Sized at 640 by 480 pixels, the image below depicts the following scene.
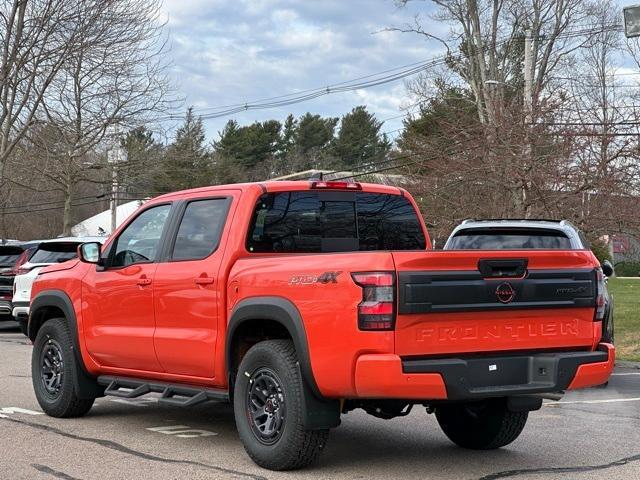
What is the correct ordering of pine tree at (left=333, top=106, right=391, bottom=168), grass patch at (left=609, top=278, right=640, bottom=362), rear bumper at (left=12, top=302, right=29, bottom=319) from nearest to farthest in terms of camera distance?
grass patch at (left=609, top=278, right=640, bottom=362), rear bumper at (left=12, top=302, right=29, bottom=319), pine tree at (left=333, top=106, right=391, bottom=168)

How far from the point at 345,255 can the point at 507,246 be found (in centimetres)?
542

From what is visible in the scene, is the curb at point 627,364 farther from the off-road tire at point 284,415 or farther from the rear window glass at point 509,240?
the off-road tire at point 284,415

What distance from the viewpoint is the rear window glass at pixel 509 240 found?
10.7 metres

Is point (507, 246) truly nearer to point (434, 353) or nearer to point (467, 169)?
point (434, 353)

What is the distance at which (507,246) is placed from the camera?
35.7 feet

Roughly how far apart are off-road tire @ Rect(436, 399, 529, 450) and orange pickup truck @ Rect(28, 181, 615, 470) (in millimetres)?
12

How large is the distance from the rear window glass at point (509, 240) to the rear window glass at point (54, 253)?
29.6 ft

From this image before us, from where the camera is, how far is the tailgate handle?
5.90 meters

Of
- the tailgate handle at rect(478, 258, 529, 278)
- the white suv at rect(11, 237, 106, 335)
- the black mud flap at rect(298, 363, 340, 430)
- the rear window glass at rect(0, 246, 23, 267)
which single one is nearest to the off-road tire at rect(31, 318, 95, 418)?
the black mud flap at rect(298, 363, 340, 430)

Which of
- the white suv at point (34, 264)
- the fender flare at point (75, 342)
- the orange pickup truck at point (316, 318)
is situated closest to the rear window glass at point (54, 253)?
the white suv at point (34, 264)

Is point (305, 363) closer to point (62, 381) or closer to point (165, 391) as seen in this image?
point (165, 391)

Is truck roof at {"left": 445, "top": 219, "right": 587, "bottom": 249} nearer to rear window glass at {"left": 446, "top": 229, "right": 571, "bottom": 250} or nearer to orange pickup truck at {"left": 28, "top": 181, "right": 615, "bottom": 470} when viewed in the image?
rear window glass at {"left": 446, "top": 229, "right": 571, "bottom": 250}

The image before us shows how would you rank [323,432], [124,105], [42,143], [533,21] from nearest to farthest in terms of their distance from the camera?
[323,432] < [124,105] < [42,143] < [533,21]

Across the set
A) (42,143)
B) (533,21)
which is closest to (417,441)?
(42,143)
